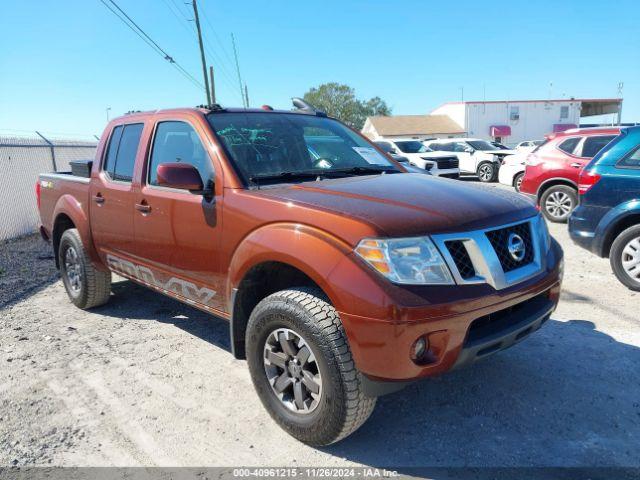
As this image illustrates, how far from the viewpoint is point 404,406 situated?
3193mm

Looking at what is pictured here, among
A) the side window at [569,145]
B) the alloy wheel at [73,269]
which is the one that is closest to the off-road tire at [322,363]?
the alloy wheel at [73,269]

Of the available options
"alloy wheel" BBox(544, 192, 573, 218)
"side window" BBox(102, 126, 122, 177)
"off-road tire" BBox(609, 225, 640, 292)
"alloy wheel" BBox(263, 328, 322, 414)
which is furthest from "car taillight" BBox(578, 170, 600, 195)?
"side window" BBox(102, 126, 122, 177)

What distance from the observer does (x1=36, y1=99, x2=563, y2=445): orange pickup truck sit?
7.72 feet

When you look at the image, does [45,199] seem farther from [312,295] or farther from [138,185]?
[312,295]

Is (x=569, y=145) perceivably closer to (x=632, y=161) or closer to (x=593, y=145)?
(x=593, y=145)

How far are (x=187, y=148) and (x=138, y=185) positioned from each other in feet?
2.06

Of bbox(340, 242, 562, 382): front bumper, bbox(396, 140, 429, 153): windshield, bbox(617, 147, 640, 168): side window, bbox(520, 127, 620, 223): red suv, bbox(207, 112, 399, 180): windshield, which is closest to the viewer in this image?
bbox(340, 242, 562, 382): front bumper

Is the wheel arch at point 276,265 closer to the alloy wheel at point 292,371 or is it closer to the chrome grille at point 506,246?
the alloy wheel at point 292,371

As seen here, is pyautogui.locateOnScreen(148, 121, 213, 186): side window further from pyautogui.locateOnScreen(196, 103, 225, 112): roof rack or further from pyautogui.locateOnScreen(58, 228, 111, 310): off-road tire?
pyautogui.locateOnScreen(58, 228, 111, 310): off-road tire

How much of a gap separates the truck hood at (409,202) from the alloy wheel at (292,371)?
2.27 feet

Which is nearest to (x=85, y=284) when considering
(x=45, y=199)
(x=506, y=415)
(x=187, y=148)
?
(x=45, y=199)

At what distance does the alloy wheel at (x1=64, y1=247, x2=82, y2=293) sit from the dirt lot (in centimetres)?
57

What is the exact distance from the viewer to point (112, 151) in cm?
458

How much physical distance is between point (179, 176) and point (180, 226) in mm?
499
